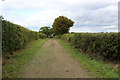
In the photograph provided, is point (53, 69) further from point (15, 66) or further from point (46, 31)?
point (46, 31)

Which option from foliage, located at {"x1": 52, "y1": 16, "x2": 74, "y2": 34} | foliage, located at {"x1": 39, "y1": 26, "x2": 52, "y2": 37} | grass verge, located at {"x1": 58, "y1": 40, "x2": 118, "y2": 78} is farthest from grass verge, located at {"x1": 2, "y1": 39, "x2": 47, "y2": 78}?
foliage, located at {"x1": 39, "y1": 26, "x2": 52, "y2": 37}

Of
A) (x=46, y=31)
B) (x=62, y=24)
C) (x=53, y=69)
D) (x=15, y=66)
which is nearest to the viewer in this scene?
(x=53, y=69)

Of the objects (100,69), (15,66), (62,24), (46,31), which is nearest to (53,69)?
(15,66)

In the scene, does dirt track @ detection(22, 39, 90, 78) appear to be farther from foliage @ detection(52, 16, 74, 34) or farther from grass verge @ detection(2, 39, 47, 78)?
foliage @ detection(52, 16, 74, 34)

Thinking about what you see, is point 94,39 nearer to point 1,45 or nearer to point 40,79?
point 40,79

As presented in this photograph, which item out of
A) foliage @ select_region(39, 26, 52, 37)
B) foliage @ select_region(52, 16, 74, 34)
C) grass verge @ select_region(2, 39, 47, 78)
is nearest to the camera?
grass verge @ select_region(2, 39, 47, 78)

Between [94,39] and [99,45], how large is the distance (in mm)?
822

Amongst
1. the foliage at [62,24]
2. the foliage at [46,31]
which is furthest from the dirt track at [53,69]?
the foliage at [46,31]

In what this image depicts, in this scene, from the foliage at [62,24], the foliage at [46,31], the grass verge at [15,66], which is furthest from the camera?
the foliage at [46,31]

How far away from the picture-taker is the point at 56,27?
3900 centimetres

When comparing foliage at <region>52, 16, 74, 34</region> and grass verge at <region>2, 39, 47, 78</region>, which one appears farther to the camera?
foliage at <region>52, 16, 74, 34</region>

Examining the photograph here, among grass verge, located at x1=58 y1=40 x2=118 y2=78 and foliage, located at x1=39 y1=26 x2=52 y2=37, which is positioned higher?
foliage, located at x1=39 y1=26 x2=52 y2=37

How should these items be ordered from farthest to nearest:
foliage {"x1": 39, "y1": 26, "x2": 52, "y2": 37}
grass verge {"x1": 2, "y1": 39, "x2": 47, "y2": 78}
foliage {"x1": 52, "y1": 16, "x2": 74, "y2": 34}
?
foliage {"x1": 39, "y1": 26, "x2": 52, "y2": 37} < foliage {"x1": 52, "y1": 16, "x2": 74, "y2": 34} < grass verge {"x1": 2, "y1": 39, "x2": 47, "y2": 78}

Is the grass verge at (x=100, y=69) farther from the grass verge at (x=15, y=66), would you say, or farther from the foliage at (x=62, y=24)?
the foliage at (x=62, y=24)
